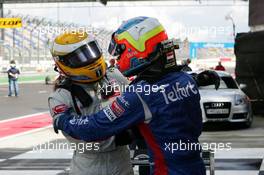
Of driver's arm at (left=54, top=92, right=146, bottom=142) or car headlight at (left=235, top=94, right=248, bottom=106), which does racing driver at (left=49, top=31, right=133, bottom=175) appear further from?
car headlight at (left=235, top=94, right=248, bottom=106)

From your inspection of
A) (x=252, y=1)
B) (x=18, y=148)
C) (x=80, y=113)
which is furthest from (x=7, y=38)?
(x=80, y=113)

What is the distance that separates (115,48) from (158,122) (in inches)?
17.1

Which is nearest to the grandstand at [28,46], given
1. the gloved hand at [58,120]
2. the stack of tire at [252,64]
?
the stack of tire at [252,64]

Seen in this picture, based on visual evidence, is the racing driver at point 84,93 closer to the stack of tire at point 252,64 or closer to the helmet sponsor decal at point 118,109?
the helmet sponsor decal at point 118,109

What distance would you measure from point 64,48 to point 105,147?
58 cm

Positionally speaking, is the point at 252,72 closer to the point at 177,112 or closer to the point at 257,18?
the point at 257,18

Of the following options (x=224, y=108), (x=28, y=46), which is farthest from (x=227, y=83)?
(x=28, y=46)

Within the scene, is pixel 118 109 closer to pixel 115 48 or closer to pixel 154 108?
pixel 154 108

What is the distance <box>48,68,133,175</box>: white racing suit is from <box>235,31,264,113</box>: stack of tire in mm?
12747

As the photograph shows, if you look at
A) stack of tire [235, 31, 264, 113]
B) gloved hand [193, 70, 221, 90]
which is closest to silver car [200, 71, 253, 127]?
stack of tire [235, 31, 264, 113]

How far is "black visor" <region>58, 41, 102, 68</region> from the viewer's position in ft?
9.85

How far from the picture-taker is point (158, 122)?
260cm

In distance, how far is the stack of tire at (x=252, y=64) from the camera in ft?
50.8

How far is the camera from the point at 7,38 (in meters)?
65.1
